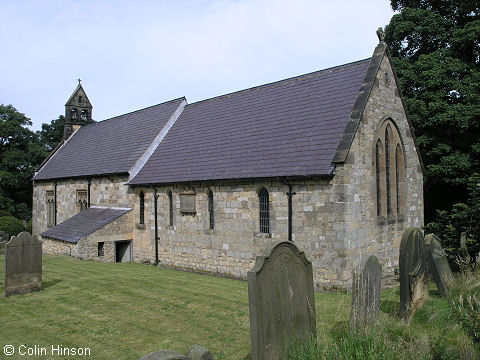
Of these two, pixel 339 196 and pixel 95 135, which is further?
pixel 95 135

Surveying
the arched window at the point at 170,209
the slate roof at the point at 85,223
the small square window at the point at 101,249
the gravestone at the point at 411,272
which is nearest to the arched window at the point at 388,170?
the gravestone at the point at 411,272

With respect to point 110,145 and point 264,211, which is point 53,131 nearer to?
point 110,145

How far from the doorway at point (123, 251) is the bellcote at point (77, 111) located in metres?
17.4

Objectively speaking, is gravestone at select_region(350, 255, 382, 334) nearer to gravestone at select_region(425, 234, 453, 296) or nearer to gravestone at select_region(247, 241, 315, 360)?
gravestone at select_region(247, 241, 315, 360)

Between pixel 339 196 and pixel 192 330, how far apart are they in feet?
22.3

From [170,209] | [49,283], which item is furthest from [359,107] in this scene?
[49,283]

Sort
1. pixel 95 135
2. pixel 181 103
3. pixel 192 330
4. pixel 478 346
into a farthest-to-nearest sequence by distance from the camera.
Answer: pixel 95 135 < pixel 181 103 < pixel 192 330 < pixel 478 346

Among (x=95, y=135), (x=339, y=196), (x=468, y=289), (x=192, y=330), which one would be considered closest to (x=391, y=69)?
(x=339, y=196)

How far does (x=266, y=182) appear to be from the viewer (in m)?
15.6

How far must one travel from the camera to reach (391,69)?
55.3ft

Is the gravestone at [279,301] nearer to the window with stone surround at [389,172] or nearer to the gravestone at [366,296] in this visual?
the gravestone at [366,296]

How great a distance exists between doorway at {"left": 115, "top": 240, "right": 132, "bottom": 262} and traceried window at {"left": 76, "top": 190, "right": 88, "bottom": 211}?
5.43 meters

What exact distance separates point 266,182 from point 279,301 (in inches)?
369

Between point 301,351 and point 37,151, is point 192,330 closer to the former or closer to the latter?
point 301,351
